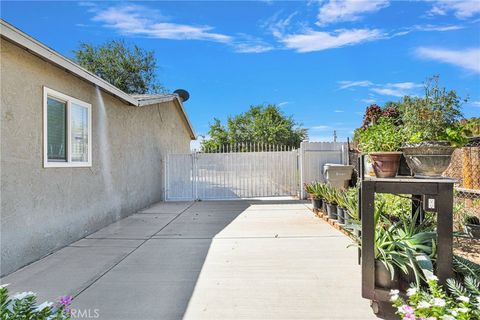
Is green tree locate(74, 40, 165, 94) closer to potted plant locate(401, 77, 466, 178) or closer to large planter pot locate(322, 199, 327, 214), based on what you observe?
large planter pot locate(322, 199, 327, 214)

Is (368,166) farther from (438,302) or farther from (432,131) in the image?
(438,302)

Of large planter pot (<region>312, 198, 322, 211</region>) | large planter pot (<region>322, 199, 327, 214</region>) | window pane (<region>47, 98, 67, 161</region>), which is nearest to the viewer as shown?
window pane (<region>47, 98, 67, 161</region>)

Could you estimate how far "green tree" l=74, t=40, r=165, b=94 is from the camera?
2103 cm

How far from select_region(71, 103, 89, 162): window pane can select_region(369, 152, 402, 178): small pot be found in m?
5.15

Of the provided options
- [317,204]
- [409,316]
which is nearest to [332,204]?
[317,204]

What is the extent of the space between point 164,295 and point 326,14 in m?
7.32

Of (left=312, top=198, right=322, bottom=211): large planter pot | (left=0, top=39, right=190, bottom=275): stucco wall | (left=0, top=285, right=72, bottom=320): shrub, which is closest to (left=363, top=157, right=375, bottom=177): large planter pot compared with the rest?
(left=0, top=285, right=72, bottom=320): shrub

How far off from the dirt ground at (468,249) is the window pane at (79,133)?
648 cm

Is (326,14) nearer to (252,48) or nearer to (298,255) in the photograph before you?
(252,48)

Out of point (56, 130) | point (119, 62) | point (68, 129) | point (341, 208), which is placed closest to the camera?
point (56, 130)

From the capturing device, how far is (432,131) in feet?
9.37

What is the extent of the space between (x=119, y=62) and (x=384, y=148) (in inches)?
857

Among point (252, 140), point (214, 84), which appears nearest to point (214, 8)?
point (214, 84)

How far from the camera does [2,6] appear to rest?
16.4ft
